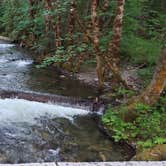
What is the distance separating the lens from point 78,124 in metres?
8.42

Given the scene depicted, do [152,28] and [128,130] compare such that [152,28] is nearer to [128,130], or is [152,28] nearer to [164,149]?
[128,130]

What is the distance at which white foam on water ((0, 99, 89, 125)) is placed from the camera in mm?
8312

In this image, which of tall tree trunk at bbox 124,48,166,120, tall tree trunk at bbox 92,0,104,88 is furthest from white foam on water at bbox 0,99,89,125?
tall tree trunk at bbox 92,0,104,88

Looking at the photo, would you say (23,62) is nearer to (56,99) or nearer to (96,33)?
(96,33)

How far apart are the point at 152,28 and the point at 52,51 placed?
513 centimetres

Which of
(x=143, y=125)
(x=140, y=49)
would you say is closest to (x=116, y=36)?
(x=140, y=49)

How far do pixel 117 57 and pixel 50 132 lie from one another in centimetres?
422

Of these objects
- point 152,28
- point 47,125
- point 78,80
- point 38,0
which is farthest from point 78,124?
point 38,0

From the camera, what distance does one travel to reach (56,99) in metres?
9.70

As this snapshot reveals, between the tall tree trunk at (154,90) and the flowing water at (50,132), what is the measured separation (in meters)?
0.89

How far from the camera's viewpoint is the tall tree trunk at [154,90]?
805 centimetres

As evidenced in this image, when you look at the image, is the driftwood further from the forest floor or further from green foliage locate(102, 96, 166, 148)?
the forest floor

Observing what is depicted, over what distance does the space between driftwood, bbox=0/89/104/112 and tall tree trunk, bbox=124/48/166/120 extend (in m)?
1.35

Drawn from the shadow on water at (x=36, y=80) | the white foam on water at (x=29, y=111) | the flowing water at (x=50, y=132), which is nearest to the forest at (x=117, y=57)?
the shadow on water at (x=36, y=80)
